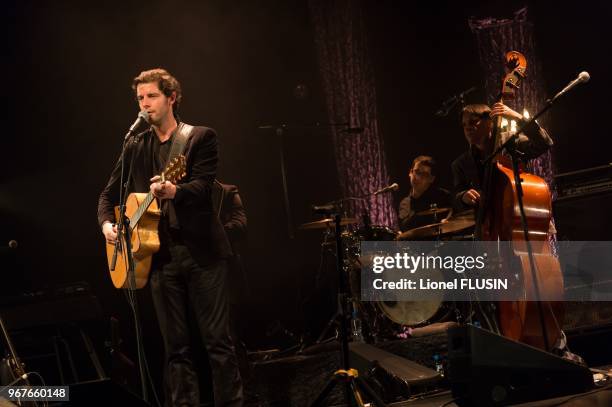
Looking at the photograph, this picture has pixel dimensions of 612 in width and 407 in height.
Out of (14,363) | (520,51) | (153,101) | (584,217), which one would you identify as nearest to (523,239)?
(584,217)

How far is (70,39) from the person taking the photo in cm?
609

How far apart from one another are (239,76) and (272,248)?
1.90 m

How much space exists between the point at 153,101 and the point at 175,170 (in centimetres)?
52

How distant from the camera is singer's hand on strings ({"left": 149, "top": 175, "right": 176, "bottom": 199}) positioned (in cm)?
333

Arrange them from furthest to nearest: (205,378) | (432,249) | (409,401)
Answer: (432,249) < (205,378) < (409,401)

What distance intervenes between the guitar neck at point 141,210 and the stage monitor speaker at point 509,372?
1.75m

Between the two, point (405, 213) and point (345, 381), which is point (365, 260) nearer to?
point (405, 213)

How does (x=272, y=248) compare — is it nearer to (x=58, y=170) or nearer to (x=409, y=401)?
(x=58, y=170)

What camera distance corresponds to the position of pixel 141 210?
3555 mm

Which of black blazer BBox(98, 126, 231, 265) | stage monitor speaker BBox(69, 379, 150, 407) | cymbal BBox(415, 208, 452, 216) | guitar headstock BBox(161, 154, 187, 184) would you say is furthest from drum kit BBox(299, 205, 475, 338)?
stage monitor speaker BBox(69, 379, 150, 407)

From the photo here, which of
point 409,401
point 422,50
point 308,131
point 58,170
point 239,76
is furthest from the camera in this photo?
point 422,50

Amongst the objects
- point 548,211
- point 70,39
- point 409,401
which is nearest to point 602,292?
point 548,211

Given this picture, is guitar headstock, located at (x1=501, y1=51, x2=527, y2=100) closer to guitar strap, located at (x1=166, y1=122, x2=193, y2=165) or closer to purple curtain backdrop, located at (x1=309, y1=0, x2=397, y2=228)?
guitar strap, located at (x1=166, y1=122, x2=193, y2=165)

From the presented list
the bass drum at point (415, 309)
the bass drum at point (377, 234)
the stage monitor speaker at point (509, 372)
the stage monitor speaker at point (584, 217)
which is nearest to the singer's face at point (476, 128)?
the stage monitor speaker at point (584, 217)
